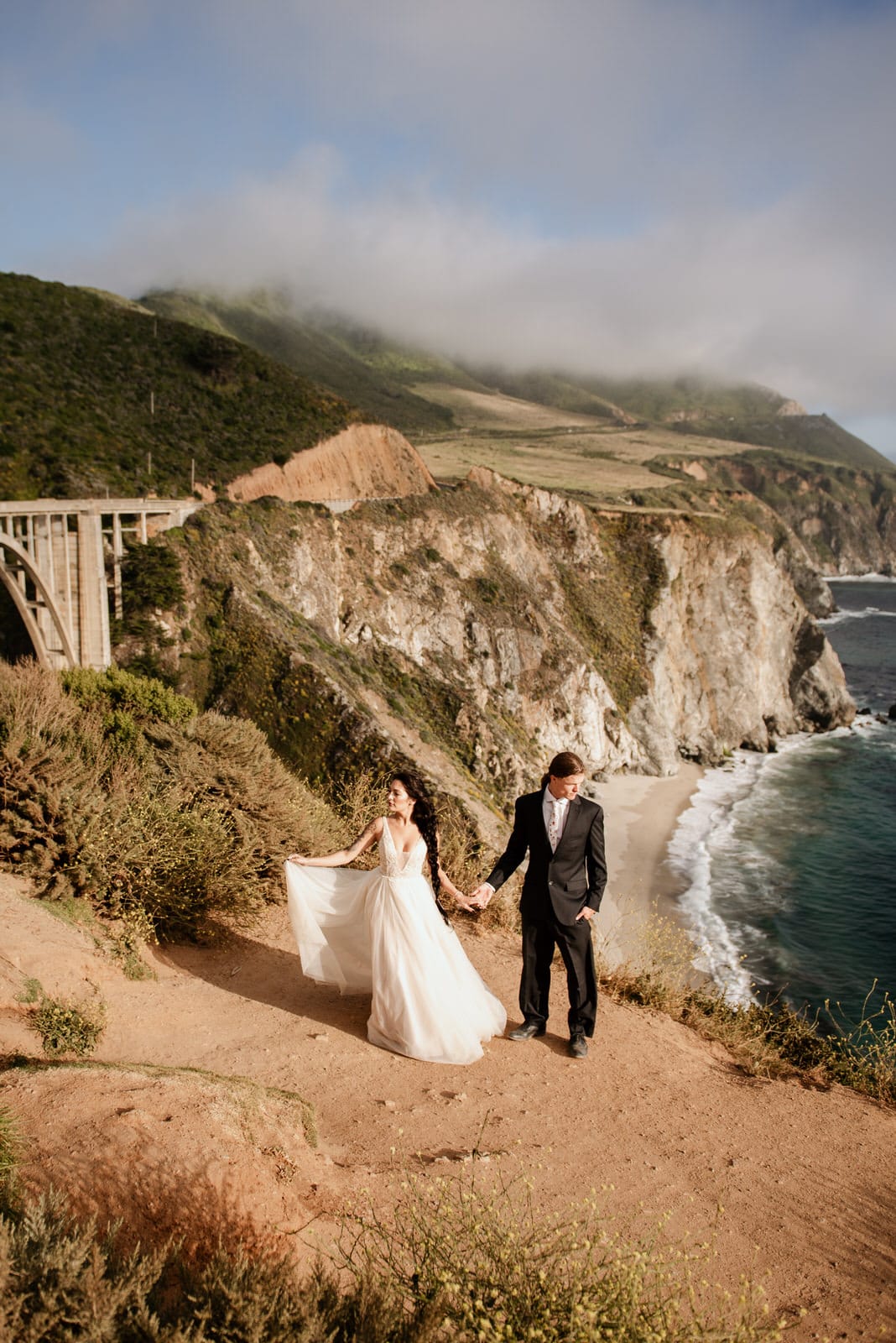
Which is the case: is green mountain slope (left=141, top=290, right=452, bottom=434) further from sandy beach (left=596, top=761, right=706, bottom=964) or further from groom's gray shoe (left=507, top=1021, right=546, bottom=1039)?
groom's gray shoe (left=507, top=1021, right=546, bottom=1039)

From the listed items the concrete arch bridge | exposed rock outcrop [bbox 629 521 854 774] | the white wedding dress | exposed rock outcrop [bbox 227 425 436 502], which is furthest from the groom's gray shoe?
exposed rock outcrop [bbox 629 521 854 774]

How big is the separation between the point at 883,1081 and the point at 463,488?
38.5 m

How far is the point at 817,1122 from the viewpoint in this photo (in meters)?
6.39

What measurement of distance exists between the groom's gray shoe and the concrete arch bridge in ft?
63.3

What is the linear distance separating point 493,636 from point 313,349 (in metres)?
129

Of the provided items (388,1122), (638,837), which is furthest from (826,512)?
(388,1122)

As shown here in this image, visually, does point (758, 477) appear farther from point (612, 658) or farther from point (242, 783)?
point (242, 783)

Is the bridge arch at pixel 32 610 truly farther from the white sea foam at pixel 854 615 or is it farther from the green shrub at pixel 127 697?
the white sea foam at pixel 854 615

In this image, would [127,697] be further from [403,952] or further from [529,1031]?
[529,1031]

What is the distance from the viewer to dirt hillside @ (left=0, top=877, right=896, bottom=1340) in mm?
4059

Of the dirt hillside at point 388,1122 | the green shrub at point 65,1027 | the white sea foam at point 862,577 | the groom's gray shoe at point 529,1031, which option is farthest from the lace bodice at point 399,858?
the white sea foam at point 862,577

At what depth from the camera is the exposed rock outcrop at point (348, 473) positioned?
112 ft

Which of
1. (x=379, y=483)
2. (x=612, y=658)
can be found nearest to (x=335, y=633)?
(x=379, y=483)

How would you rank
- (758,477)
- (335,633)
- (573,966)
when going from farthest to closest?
(758,477) → (335,633) → (573,966)
